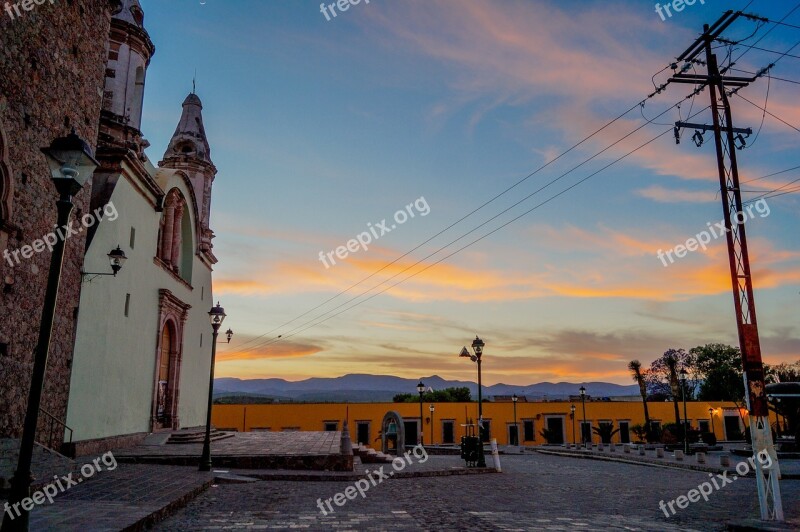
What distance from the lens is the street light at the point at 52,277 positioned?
5059mm

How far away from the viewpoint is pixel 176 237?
2325 cm

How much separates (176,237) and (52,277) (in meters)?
18.7

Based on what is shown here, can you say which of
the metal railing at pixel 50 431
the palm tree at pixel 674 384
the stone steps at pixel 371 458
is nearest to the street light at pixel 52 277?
the metal railing at pixel 50 431

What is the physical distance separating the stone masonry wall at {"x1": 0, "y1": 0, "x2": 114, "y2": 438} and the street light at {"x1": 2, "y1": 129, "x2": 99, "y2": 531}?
20.8 ft

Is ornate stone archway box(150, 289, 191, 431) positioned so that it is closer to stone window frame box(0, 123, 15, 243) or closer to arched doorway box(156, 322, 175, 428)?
arched doorway box(156, 322, 175, 428)

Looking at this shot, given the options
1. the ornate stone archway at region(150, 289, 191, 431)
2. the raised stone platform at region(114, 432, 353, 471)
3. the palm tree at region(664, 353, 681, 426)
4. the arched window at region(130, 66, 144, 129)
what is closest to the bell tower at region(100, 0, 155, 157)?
the arched window at region(130, 66, 144, 129)

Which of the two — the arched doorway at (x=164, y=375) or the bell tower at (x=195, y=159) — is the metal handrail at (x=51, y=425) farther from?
the bell tower at (x=195, y=159)

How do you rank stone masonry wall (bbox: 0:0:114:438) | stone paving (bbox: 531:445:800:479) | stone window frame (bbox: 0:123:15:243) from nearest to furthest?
stone window frame (bbox: 0:123:15:243) < stone masonry wall (bbox: 0:0:114:438) < stone paving (bbox: 531:445:800:479)

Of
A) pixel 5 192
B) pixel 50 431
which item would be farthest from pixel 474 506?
pixel 5 192

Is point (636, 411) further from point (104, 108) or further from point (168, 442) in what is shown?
point (104, 108)

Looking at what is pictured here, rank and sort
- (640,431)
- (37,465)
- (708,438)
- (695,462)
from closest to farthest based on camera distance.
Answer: (37,465)
(695,462)
(708,438)
(640,431)

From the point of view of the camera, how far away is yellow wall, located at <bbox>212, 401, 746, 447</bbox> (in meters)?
42.2

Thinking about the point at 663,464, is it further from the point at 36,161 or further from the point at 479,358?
the point at 36,161

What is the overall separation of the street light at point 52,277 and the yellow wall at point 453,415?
38.2 meters
